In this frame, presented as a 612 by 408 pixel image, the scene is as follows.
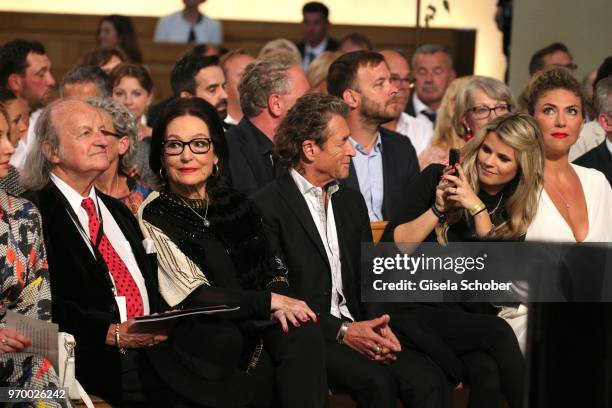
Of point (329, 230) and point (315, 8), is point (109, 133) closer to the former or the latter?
point (329, 230)

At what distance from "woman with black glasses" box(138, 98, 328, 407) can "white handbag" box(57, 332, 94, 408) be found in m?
0.33

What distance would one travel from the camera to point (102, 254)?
12.3 feet

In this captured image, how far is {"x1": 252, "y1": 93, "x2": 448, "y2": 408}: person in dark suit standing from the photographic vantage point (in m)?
3.78

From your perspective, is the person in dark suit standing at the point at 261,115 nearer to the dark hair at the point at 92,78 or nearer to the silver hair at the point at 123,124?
the silver hair at the point at 123,124

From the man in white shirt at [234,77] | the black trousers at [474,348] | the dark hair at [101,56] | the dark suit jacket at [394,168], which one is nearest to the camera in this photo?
the black trousers at [474,348]

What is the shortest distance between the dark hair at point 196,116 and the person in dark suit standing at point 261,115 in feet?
2.44

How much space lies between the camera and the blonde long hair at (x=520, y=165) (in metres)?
4.11

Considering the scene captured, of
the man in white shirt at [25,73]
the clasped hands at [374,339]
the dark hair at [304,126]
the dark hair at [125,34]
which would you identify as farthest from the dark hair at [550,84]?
the dark hair at [125,34]

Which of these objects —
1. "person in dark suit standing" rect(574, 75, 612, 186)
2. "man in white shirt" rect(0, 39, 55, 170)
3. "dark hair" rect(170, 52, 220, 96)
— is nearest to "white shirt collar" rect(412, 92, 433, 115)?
"dark hair" rect(170, 52, 220, 96)

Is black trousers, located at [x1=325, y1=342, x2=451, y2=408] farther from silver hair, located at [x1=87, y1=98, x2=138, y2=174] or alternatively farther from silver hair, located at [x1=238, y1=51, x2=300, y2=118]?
silver hair, located at [x1=238, y1=51, x2=300, y2=118]

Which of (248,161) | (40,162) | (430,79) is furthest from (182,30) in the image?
(40,162)

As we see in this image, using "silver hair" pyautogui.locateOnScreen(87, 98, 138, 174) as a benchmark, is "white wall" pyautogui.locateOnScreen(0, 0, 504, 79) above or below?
above

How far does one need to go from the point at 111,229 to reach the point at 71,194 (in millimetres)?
196

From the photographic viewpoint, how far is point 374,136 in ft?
17.2
